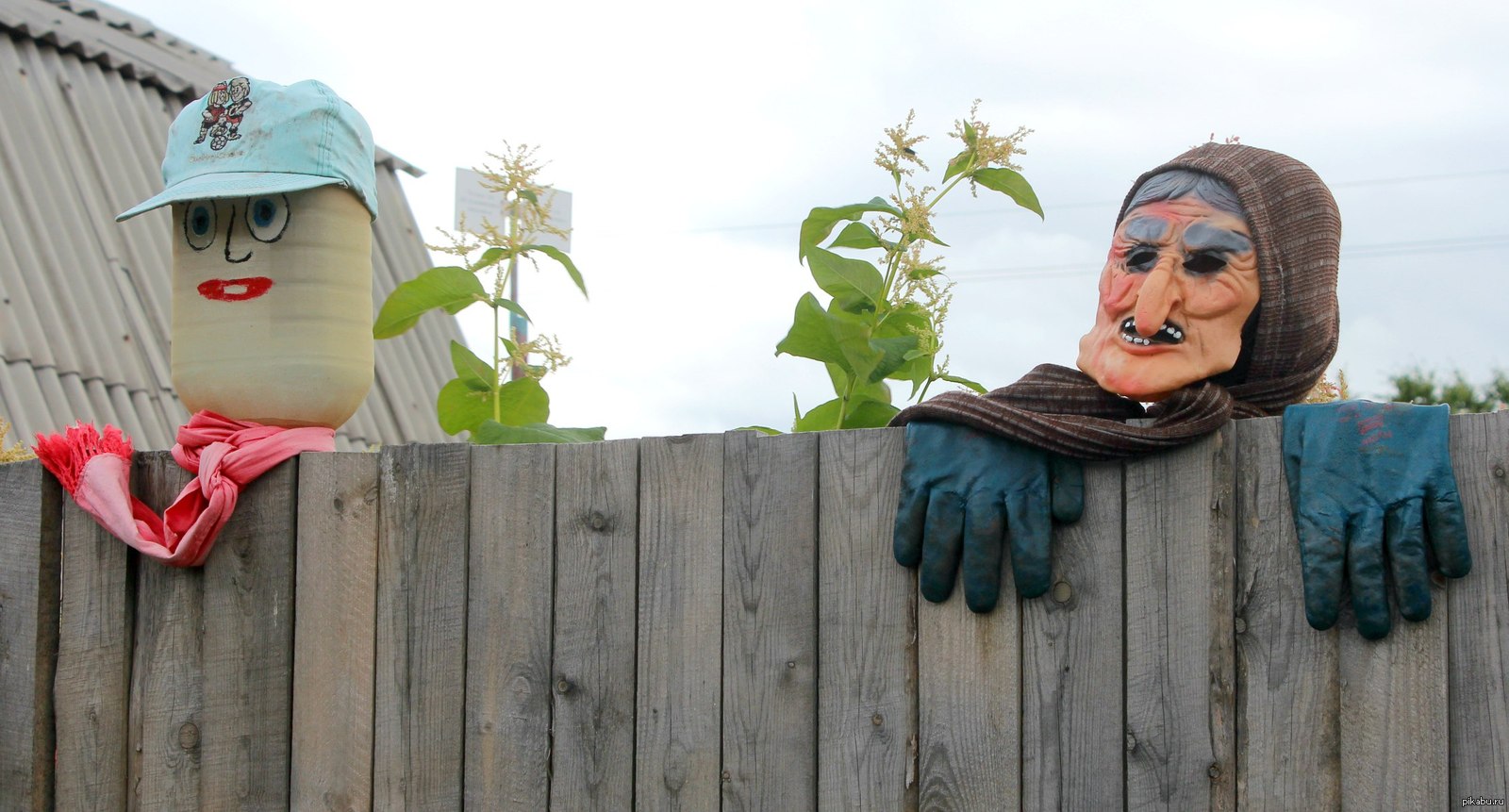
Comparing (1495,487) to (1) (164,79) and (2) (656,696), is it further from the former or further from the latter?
(1) (164,79)

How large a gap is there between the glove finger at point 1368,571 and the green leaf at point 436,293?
1.65 m

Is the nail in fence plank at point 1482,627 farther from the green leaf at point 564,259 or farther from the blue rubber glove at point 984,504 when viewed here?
the green leaf at point 564,259

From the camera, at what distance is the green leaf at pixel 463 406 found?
272 cm

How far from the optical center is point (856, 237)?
235 centimetres

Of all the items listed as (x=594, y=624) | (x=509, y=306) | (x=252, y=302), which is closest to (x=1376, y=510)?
(x=594, y=624)

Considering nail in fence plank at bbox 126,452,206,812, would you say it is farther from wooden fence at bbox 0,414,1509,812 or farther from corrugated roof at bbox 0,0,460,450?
corrugated roof at bbox 0,0,460,450

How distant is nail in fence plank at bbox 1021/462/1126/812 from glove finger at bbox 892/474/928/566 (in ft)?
0.61

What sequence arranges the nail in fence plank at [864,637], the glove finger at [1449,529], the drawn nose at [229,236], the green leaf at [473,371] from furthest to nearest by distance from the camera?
the green leaf at [473,371] < the drawn nose at [229,236] < the nail in fence plank at [864,637] < the glove finger at [1449,529]

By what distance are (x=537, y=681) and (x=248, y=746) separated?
2.22ft

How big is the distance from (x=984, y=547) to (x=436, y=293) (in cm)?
127

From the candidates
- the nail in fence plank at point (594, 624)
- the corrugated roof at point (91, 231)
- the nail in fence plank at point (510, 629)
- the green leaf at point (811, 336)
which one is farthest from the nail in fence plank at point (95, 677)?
the corrugated roof at point (91, 231)

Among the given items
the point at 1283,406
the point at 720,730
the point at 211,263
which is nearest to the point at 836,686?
the point at 720,730

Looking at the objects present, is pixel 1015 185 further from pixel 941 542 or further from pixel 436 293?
pixel 436 293

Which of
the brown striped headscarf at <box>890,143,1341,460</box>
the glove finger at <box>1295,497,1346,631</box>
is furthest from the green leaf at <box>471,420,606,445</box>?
the glove finger at <box>1295,497,1346,631</box>
